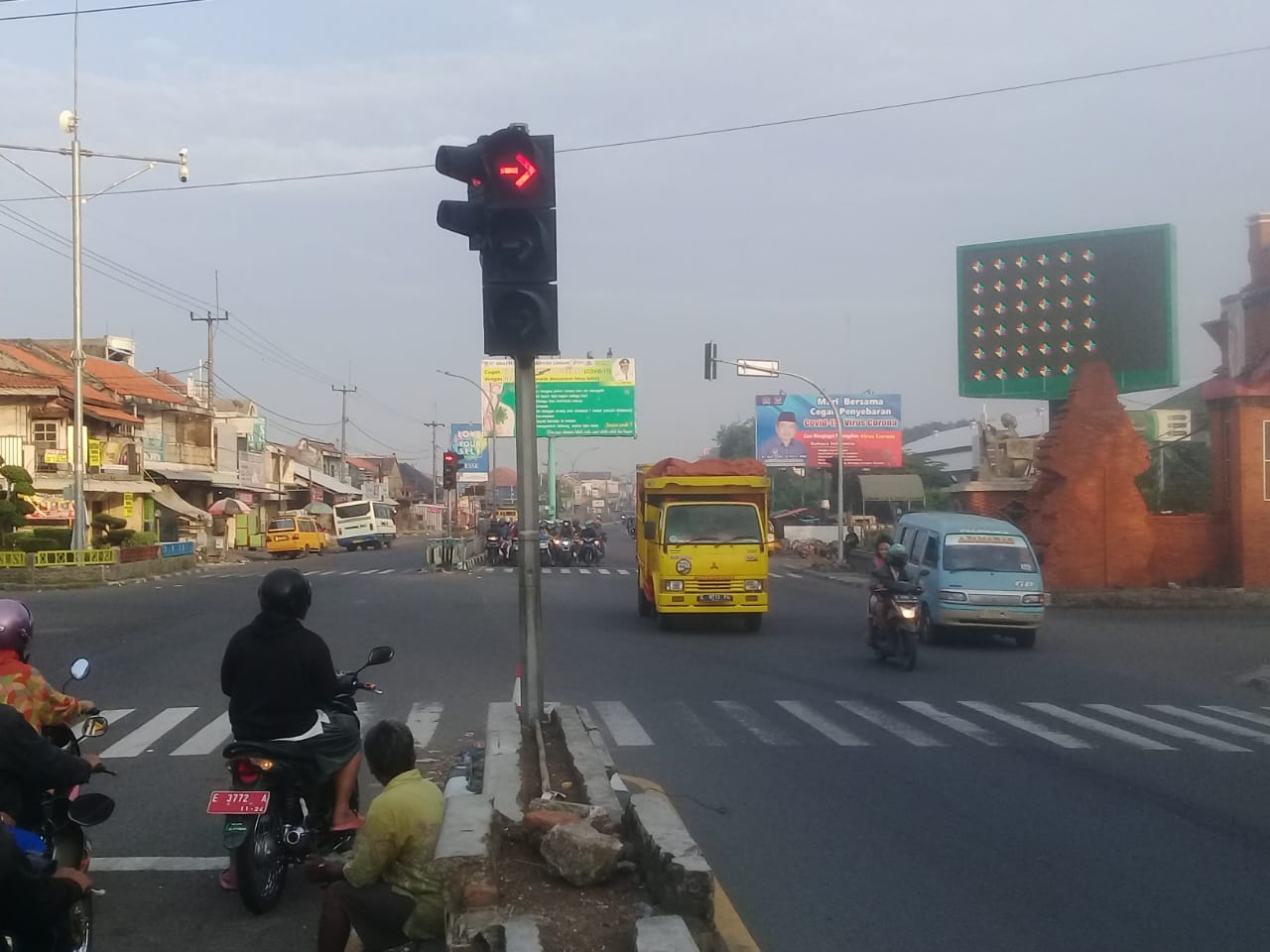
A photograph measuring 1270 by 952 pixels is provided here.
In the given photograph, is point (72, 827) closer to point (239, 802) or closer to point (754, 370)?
point (239, 802)

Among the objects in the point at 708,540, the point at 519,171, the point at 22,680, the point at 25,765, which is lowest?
the point at 25,765

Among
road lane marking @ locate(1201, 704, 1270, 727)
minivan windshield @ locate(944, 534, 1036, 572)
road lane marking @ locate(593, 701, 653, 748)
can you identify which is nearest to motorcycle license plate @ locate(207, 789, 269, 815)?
road lane marking @ locate(593, 701, 653, 748)

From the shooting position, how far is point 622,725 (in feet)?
39.7

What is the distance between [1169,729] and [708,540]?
33.1 ft

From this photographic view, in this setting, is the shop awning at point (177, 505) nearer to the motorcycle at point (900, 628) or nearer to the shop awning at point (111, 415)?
the shop awning at point (111, 415)

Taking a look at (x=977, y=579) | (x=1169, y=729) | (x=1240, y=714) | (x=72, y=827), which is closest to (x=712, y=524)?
(x=977, y=579)

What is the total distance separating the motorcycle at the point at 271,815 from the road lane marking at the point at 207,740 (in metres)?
4.07

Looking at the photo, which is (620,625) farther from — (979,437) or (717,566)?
(979,437)

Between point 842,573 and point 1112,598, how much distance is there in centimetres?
1475

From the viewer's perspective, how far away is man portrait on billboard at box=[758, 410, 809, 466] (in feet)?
201

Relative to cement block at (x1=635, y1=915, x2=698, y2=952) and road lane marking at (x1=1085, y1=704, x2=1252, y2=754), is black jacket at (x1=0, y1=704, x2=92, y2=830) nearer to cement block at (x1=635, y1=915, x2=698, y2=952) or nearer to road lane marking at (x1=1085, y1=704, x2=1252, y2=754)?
cement block at (x1=635, y1=915, x2=698, y2=952)

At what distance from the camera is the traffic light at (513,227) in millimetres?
7836

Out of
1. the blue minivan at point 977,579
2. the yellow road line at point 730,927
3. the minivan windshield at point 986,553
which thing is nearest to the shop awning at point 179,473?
the blue minivan at point 977,579

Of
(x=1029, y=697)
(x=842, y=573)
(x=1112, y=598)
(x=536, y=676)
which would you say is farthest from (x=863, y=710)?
(x=842, y=573)
